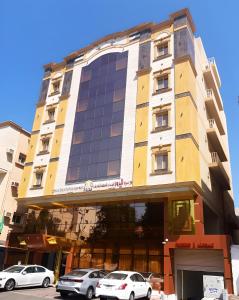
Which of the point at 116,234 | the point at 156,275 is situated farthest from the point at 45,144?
the point at 156,275

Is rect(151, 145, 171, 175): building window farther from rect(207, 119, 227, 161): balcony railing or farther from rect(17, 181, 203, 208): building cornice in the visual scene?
rect(207, 119, 227, 161): balcony railing

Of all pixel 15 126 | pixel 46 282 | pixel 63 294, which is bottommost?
pixel 63 294

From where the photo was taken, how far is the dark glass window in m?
29.9

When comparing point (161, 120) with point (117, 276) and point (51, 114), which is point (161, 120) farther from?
point (51, 114)

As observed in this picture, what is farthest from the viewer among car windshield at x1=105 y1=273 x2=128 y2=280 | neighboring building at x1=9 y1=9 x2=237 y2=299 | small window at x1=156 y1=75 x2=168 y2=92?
small window at x1=156 y1=75 x2=168 y2=92

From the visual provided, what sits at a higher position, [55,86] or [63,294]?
[55,86]

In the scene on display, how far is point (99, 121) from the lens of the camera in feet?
107

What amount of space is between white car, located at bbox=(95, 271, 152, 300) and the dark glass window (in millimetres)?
11220

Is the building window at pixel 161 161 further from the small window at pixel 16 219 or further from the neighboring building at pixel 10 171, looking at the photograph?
the small window at pixel 16 219

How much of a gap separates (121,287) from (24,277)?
343 inches

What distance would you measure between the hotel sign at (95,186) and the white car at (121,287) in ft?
31.3

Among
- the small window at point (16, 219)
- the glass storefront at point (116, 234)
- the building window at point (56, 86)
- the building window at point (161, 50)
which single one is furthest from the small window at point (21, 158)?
the building window at point (161, 50)

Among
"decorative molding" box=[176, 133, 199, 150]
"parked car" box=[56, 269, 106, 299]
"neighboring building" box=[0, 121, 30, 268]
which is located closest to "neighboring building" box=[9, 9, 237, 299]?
"decorative molding" box=[176, 133, 199, 150]

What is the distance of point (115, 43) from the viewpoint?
36.3 meters
